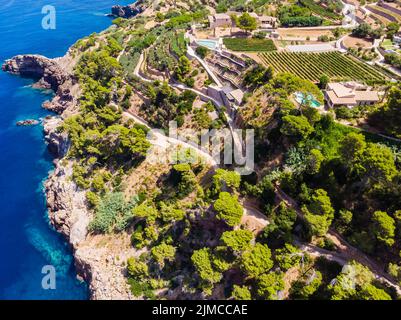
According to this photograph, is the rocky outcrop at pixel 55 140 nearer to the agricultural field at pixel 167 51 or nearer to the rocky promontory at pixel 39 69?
the rocky promontory at pixel 39 69

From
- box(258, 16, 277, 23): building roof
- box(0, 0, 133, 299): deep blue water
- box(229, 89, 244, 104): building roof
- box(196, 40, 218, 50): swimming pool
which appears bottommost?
box(0, 0, 133, 299): deep blue water

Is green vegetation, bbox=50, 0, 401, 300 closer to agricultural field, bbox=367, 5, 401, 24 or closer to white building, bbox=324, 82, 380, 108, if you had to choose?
white building, bbox=324, 82, 380, 108

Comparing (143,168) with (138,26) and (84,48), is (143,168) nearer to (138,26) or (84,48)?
(84,48)

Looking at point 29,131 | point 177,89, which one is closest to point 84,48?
point 29,131

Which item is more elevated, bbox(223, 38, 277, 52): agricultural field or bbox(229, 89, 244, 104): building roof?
bbox(223, 38, 277, 52): agricultural field

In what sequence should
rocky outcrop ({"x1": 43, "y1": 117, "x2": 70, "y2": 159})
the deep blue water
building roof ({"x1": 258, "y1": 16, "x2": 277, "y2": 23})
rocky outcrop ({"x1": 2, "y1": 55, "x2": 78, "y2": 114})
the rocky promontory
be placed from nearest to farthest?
the deep blue water, rocky outcrop ({"x1": 43, "y1": 117, "x2": 70, "y2": 159}), building roof ({"x1": 258, "y1": 16, "x2": 277, "y2": 23}), rocky outcrop ({"x1": 2, "y1": 55, "x2": 78, "y2": 114}), the rocky promontory

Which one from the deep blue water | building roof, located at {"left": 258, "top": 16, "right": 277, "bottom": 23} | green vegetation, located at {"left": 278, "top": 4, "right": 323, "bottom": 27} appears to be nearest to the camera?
the deep blue water

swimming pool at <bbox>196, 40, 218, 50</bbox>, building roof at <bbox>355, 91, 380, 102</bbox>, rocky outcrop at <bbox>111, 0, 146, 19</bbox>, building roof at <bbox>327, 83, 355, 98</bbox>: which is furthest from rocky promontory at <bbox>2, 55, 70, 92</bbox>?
building roof at <bbox>355, 91, 380, 102</bbox>
